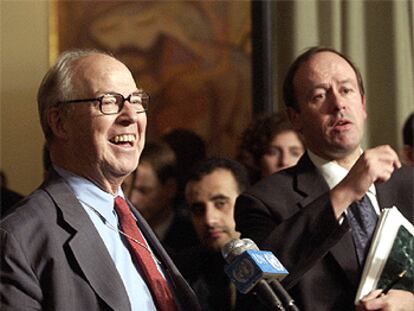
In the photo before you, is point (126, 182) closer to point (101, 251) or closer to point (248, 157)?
point (248, 157)

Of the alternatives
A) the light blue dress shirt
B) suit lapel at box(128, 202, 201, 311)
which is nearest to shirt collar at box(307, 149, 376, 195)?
suit lapel at box(128, 202, 201, 311)

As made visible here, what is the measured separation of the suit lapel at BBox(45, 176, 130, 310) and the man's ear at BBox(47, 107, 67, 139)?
241 mm

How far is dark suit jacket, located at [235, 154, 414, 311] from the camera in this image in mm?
2844

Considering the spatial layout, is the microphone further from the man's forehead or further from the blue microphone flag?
the man's forehead

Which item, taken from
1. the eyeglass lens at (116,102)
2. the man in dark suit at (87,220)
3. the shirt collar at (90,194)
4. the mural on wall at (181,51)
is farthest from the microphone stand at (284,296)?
the mural on wall at (181,51)

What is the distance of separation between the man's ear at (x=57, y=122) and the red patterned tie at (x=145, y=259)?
0.82 feet

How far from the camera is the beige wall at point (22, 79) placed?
6.29m

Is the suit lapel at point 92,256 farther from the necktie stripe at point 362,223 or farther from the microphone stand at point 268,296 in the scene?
the necktie stripe at point 362,223

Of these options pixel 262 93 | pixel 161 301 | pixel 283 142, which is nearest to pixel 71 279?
pixel 161 301

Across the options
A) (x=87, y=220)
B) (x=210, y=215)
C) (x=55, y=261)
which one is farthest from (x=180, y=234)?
(x=55, y=261)

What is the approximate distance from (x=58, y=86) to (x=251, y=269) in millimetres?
933

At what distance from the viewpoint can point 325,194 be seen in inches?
114

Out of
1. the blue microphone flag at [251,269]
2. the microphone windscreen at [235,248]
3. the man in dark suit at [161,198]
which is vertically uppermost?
the microphone windscreen at [235,248]

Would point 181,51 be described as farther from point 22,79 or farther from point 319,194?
point 319,194
